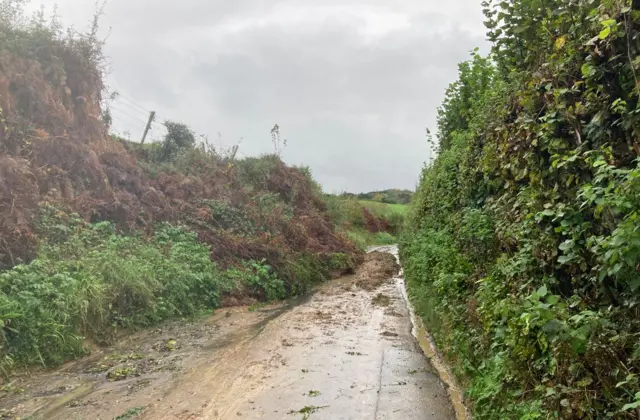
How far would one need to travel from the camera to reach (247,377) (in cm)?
737

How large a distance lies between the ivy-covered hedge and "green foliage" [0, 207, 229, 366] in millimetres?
6518

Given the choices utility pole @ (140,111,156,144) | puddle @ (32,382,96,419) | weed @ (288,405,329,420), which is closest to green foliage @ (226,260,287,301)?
puddle @ (32,382,96,419)

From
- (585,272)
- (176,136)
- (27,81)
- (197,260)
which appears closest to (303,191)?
(176,136)

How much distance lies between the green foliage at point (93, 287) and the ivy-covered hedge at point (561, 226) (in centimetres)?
652

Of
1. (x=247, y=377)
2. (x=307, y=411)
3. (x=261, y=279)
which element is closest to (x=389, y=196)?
(x=261, y=279)

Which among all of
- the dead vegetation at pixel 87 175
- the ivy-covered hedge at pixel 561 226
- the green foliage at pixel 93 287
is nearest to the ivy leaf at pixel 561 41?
the ivy-covered hedge at pixel 561 226

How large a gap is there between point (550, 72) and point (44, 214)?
10510 millimetres

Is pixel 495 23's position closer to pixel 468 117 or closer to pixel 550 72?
pixel 550 72

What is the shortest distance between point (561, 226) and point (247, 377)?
17.6ft

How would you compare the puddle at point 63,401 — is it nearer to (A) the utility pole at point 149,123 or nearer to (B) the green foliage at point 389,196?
(A) the utility pole at point 149,123

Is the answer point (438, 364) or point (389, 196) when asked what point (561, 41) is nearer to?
point (438, 364)

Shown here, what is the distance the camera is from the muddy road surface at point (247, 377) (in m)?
6.07

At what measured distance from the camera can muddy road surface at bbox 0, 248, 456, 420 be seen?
239 inches

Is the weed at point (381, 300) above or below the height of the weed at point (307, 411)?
above
